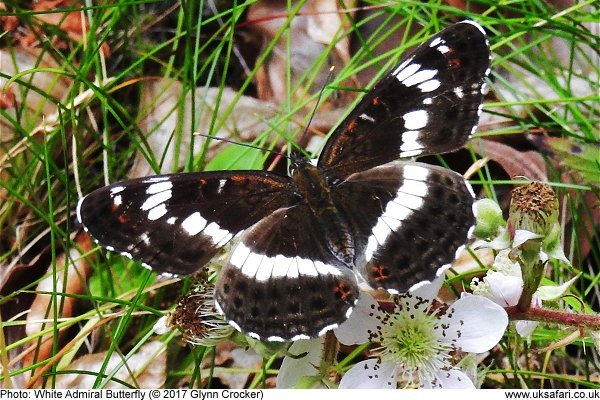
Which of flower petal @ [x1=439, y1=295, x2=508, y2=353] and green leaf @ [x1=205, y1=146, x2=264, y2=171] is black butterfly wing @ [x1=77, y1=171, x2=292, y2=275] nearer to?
flower petal @ [x1=439, y1=295, x2=508, y2=353]

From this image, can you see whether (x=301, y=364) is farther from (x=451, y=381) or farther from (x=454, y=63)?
(x=454, y=63)

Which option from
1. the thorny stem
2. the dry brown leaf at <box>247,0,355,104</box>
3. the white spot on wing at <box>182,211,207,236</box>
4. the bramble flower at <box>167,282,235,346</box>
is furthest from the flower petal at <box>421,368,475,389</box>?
the dry brown leaf at <box>247,0,355,104</box>

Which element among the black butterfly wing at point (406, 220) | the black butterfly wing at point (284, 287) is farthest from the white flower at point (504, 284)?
the black butterfly wing at point (284, 287)

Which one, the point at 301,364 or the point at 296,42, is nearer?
the point at 301,364

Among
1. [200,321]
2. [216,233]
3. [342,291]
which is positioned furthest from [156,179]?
[342,291]

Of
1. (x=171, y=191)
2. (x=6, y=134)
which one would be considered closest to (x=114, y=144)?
(x=6, y=134)

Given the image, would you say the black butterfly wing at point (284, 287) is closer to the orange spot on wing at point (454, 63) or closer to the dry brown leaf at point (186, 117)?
the orange spot on wing at point (454, 63)
